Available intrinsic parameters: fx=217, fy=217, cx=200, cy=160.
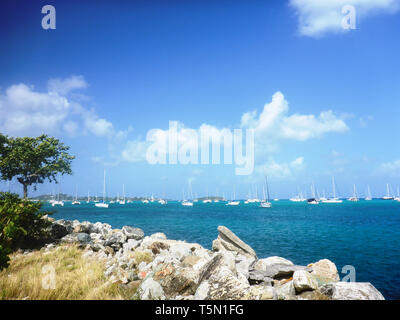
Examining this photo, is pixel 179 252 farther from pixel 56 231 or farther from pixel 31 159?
pixel 31 159

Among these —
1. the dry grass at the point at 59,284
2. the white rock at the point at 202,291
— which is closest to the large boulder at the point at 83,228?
the dry grass at the point at 59,284

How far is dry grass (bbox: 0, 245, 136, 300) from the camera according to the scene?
19.0ft

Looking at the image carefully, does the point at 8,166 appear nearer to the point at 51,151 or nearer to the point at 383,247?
the point at 51,151

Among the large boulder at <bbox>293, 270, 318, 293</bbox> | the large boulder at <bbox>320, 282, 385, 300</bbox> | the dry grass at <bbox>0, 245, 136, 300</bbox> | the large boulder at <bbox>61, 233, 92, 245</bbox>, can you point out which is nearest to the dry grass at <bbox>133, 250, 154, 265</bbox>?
the dry grass at <bbox>0, 245, 136, 300</bbox>

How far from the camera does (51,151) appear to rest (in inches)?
897

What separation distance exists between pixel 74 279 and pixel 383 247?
30584 mm

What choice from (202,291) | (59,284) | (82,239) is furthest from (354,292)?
(82,239)

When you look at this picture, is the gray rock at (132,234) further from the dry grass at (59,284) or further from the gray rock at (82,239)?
the dry grass at (59,284)

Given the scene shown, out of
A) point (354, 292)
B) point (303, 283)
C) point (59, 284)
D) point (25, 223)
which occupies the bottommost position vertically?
point (303, 283)

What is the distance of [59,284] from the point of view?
20.6 ft

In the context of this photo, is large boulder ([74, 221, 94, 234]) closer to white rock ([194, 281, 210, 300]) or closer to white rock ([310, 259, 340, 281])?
white rock ([194, 281, 210, 300])

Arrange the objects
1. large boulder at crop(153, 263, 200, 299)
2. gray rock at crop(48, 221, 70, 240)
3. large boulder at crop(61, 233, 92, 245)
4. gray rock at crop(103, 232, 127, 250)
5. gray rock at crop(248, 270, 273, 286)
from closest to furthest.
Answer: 1. large boulder at crop(153, 263, 200, 299)
2. gray rock at crop(248, 270, 273, 286)
3. large boulder at crop(61, 233, 92, 245)
4. gray rock at crop(48, 221, 70, 240)
5. gray rock at crop(103, 232, 127, 250)
